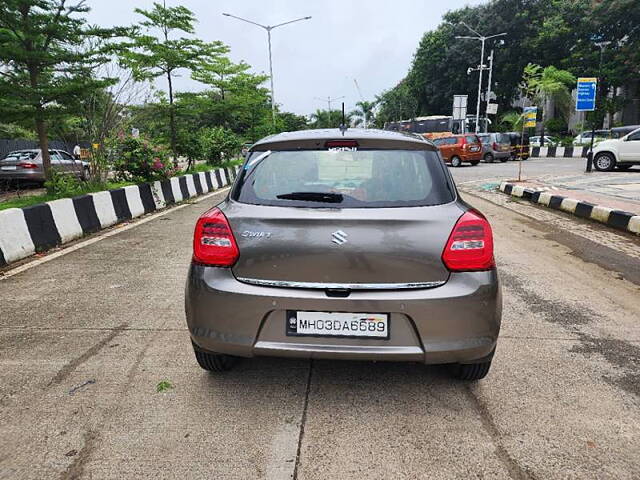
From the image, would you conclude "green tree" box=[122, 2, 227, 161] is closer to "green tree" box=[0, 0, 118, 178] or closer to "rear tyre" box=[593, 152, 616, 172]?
"green tree" box=[0, 0, 118, 178]

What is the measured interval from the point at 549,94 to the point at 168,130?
35.9m

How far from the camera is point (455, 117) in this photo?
1411 inches

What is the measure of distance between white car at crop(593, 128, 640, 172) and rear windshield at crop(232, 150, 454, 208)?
18.8m

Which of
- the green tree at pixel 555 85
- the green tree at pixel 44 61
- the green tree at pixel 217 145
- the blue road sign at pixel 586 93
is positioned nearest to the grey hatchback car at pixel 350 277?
the green tree at pixel 44 61

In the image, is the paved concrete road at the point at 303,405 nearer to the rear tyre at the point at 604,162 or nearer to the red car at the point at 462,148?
the rear tyre at the point at 604,162

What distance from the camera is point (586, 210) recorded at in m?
9.68

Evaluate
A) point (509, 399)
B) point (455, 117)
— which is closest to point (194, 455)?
point (509, 399)

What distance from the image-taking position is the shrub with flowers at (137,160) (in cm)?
1070

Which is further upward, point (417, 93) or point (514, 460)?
point (417, 93)

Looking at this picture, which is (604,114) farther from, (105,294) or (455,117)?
(105,294)

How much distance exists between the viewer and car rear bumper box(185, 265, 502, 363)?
8.49ft

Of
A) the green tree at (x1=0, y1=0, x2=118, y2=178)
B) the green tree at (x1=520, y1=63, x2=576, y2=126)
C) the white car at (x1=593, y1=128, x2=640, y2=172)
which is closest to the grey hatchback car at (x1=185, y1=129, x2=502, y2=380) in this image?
the green tree at (x1=0, y1=0, x2=118, y2=178)

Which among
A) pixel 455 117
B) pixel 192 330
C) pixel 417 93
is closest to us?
pixel 192 330

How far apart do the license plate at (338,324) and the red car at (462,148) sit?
2318 cm
